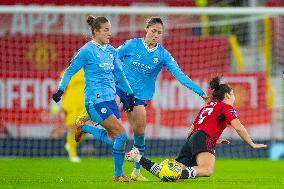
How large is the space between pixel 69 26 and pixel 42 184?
1261 cm

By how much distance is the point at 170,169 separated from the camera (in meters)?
11.3

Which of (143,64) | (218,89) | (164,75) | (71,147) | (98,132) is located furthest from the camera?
(164,75)

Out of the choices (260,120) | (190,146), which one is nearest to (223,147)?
(260,120)

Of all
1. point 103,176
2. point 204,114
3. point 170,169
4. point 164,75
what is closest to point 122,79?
point 204,114

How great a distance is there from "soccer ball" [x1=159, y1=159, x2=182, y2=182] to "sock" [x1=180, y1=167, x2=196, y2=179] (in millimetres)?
62

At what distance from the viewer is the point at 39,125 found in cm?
2106

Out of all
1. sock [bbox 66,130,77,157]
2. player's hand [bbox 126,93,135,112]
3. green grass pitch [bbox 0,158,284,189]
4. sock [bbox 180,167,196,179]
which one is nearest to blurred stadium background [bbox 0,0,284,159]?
sock [bbox 66,130,77,157]

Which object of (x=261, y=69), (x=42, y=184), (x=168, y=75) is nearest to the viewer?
(x=42, y=184)

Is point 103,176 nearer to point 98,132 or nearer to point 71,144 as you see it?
point 98,132

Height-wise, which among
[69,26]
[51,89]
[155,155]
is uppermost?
[69,26]

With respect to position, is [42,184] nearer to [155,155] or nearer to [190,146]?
[190,146]

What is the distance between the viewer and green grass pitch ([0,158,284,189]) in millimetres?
11125

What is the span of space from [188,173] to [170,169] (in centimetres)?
23

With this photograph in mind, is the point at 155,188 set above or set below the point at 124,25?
below
